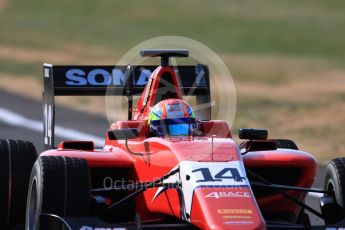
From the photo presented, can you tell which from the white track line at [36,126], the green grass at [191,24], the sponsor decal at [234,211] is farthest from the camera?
the green grass at [191,24]

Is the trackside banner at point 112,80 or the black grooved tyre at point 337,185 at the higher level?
the trackside banner at point 112,80

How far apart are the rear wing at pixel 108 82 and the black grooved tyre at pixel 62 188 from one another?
10.4 ft

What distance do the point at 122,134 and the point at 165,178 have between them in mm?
1114

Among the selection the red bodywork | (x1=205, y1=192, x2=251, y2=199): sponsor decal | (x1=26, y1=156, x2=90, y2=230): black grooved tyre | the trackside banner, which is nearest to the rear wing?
the trackside banner

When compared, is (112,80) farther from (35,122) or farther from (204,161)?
(35,122)

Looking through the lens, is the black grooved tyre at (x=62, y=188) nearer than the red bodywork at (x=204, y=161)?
No

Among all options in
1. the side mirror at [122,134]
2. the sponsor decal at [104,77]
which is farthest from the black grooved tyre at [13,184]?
the sponsor decal at [104,77]

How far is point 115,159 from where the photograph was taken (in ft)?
34.9

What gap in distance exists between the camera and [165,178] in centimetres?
981

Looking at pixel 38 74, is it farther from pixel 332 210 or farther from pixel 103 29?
pixel 332 210

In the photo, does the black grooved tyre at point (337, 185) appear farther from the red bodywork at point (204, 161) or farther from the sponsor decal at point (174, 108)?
the sponsor decal at point (174, 108)

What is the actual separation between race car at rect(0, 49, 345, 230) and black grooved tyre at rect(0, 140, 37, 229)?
0.01 meters

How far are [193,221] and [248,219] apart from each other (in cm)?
57

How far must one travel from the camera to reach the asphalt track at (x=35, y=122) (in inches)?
841
